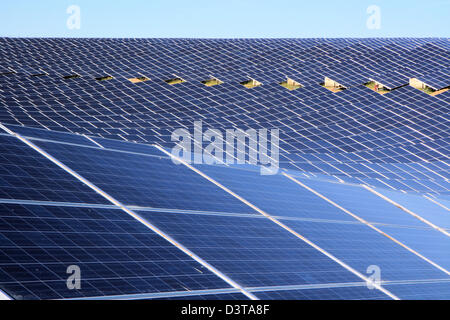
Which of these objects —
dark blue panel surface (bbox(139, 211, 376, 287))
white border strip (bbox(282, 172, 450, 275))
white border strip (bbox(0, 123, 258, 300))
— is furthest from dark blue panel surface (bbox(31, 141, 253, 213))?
white border strip (bbox(282, 172, 450, 275))

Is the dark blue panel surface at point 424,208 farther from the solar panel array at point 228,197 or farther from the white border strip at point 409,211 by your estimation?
the white border strip at point 409,211

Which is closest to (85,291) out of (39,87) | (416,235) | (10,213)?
(10,213)

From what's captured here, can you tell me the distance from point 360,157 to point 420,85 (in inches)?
554

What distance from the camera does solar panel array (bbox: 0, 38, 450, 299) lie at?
530 inches

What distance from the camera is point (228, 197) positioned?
68.6 feet

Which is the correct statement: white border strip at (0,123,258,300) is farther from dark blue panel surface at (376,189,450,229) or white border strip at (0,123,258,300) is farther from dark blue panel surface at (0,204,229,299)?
dark blue panel surface at (376,189,450,229)

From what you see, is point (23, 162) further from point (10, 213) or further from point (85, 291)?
point (85, 291)

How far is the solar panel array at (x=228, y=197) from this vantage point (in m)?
13.5

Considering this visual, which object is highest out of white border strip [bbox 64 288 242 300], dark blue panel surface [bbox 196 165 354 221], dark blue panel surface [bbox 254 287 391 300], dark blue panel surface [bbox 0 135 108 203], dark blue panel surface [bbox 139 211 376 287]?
dark blue panel surface [bbox 196 165 354 221]

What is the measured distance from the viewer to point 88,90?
2175 inches

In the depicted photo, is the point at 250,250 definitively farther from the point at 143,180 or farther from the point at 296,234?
the point at 143,180

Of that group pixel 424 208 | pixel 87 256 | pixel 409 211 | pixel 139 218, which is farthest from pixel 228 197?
pixel 424 208

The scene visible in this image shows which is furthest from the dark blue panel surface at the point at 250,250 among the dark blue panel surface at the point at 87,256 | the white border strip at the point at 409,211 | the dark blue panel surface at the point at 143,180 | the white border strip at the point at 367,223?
the white border strip at the point at 409,211

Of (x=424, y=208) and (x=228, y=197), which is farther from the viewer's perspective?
(x=424, y=208)
